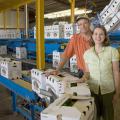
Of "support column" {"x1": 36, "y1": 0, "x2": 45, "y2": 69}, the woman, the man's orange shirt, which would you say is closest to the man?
the man's orange shirt

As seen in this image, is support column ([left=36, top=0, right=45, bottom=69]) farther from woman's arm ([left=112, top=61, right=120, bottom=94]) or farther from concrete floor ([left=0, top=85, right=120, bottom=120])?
woman's arm ([left=112, top=61, right=120, bottom=94])

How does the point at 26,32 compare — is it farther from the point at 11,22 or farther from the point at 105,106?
the point at 11,22

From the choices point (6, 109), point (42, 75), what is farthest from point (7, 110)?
point (42, 75)

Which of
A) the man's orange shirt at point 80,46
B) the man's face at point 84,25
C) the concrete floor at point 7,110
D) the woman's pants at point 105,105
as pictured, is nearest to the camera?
the woman's pants at point 105,105

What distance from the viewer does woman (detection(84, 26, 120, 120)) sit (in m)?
2.53

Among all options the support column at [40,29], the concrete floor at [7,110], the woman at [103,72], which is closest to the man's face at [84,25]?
the woman at [103,72]

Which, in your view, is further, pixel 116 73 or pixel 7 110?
pixel 7 110

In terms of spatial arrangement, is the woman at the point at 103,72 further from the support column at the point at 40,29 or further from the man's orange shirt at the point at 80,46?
the support column at the point at 40,29

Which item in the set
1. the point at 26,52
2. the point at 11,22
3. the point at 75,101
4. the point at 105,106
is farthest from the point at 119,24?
the point at 11,22

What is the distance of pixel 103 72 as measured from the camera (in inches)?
101

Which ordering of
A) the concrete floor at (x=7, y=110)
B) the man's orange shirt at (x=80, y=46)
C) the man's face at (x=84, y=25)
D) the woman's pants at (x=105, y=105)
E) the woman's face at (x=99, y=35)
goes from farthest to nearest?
the concrete floor at (x=7, y=110) → the man's orange shirt at (x=80, y=46) → the man's face at (x=84, y=25) → the woman's pants at (x=105, y=105) → the woman's face at (x=99, y=35)

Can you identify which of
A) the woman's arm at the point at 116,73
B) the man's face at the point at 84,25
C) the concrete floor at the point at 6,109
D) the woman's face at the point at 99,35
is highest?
the man's face at the point at 84,25

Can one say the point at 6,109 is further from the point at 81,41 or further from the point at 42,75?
the point at 81,41

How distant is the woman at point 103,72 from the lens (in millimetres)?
2527
